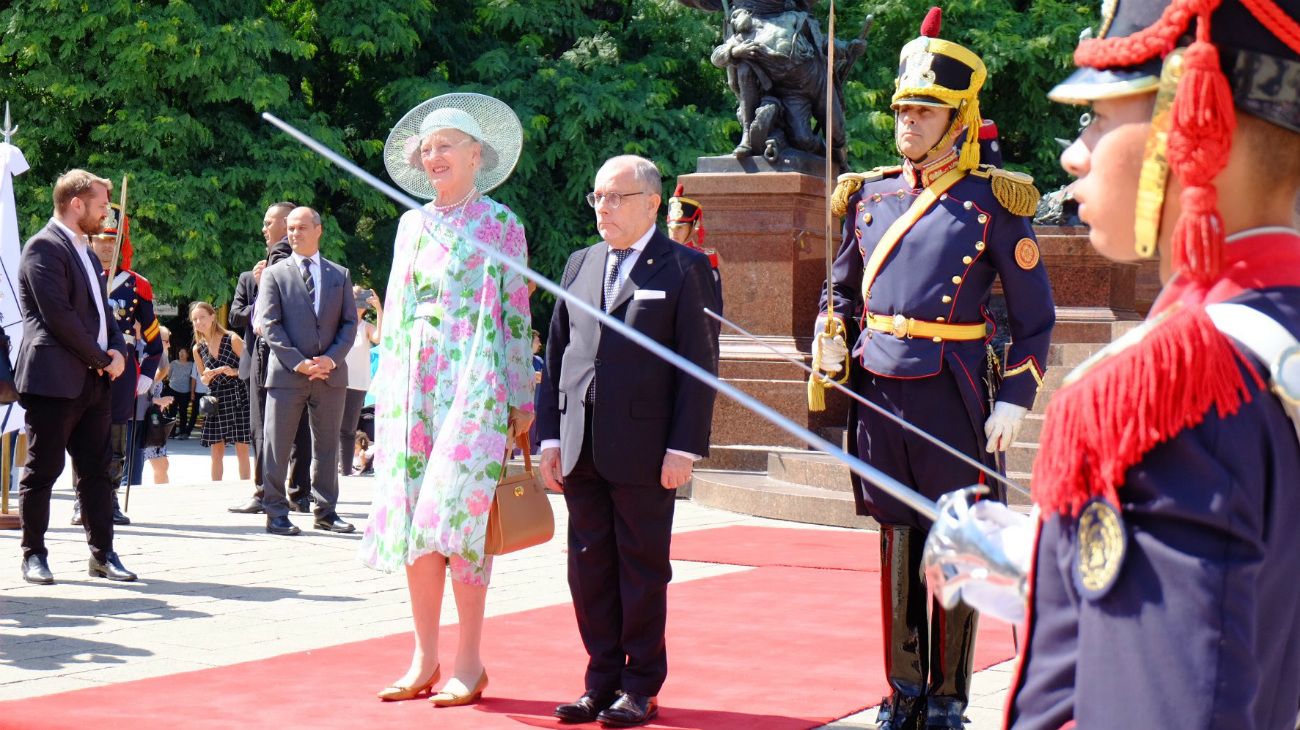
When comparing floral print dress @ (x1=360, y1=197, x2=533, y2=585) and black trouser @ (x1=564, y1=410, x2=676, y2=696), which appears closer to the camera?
black trouser @ (x1=564, y1=410, x2=676, y2=696)

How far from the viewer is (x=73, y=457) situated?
8.34m

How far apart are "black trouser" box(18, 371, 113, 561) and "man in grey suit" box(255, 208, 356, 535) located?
225 cm

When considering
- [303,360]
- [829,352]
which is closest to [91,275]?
[303,360]

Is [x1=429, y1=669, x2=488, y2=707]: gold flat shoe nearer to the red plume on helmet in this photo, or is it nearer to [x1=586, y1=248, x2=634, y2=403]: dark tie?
[x1=586, y1=248, x2=634, y2=403]: dark tie

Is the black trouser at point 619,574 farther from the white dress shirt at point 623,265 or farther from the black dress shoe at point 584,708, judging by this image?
the white dress shirt at point 623,265

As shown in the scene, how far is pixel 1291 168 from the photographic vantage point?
6.35 ft

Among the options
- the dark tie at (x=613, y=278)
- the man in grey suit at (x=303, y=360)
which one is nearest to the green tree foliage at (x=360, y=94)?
the man in grey suit at (x=303, y=360)

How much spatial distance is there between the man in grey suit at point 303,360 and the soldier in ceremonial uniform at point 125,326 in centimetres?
89

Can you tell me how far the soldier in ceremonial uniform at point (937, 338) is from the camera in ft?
16.5

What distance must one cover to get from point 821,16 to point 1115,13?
23.7 meters

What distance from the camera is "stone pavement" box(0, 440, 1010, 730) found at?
6180 mm

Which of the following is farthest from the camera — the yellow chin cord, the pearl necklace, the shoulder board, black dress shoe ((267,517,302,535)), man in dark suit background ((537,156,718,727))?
the shoulder board

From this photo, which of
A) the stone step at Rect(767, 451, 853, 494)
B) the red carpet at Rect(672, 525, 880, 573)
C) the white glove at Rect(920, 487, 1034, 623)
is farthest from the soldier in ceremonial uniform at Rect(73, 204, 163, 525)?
the white glove at Rect(920, 487, 1034, 623)

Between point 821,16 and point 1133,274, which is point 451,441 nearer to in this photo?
point 1133,274
